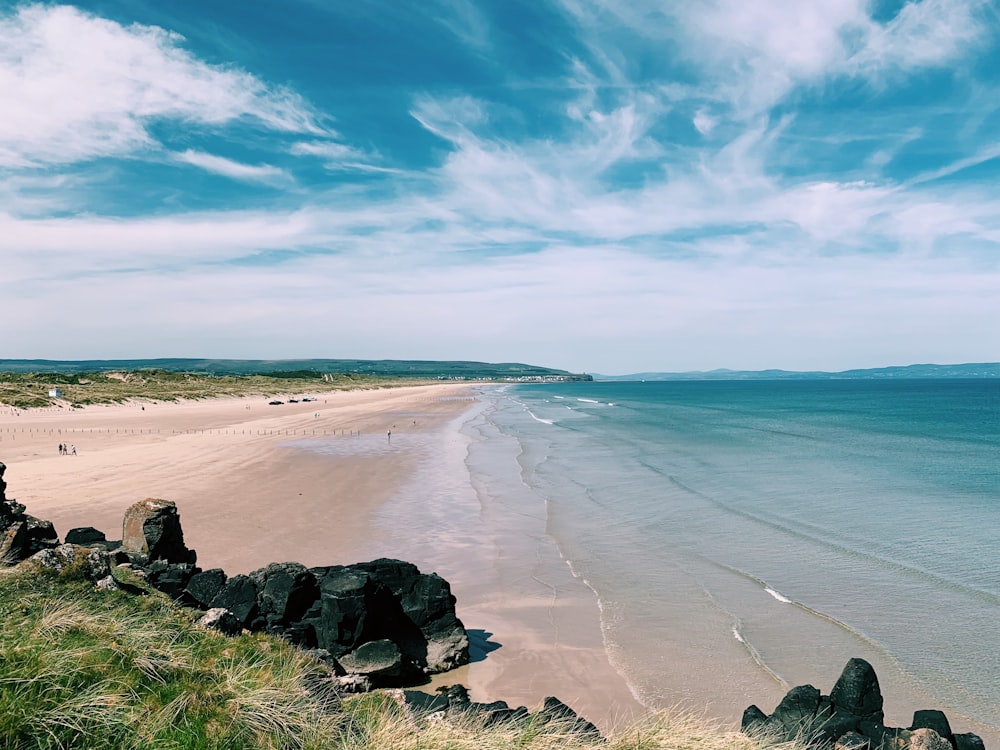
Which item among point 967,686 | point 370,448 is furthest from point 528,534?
point 370,448

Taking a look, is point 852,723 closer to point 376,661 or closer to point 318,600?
point 376,661

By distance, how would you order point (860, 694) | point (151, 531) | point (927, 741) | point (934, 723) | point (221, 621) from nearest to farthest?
point (927, 741) < point (934, 723) < point (860, 694) < point (221, 621) < point (151, 531)

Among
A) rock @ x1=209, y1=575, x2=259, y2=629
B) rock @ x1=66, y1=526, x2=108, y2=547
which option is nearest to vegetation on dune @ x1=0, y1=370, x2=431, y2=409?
rock @ x1=66, y1=526, x2=108, y2=547

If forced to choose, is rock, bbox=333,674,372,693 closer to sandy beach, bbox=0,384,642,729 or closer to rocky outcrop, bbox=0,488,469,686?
rocky outcrop, bbox=0,488,469,686

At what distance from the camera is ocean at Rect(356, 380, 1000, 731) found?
33.6 feet

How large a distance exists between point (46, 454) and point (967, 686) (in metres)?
34.2

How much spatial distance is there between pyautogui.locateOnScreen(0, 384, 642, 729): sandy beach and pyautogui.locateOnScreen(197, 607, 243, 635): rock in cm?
278

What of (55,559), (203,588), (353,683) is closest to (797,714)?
(353,683)

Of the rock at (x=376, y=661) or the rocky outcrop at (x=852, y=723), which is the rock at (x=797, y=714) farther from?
the rock at (x=376, y=661)

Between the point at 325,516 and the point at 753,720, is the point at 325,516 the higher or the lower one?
the lower one

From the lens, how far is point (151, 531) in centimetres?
1129

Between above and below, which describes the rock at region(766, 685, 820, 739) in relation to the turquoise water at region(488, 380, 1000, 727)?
above

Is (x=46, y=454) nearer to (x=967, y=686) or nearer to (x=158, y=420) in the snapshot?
(x=158, y=420)

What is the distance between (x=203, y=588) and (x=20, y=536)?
2.56 metres
